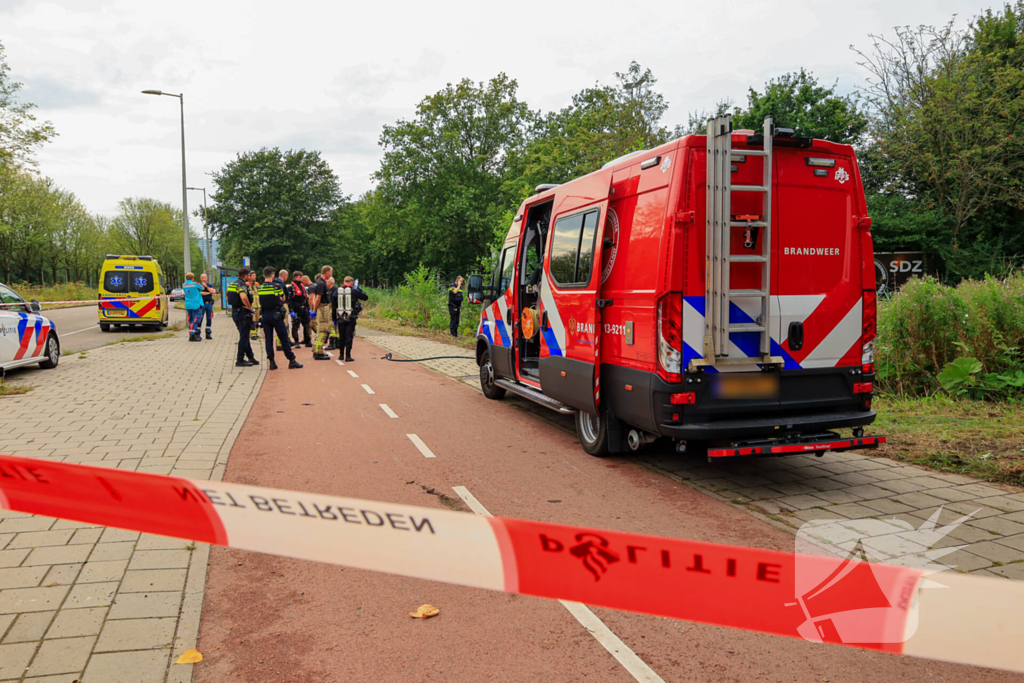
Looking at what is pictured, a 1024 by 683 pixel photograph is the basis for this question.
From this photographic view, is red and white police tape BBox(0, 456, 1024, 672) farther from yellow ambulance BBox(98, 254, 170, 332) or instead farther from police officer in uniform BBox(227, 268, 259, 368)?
yellow ambulance BBox(98, 254, 170, 332)

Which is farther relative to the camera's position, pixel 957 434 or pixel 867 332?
pixel 957 434

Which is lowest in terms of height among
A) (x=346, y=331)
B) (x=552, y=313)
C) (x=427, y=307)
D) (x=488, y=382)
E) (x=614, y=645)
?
(x=614, y=645)

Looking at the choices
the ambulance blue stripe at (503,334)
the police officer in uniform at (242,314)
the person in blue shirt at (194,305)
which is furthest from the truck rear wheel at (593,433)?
the person in blue shirt at (194,305)

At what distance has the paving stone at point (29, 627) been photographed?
3.03 metres

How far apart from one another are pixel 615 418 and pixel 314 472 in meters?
2.77

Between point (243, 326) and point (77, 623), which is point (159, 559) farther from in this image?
point (243, 326)

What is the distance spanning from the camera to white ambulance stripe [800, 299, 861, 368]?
5.34m

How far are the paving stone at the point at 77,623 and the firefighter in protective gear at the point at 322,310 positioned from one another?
12.0 m

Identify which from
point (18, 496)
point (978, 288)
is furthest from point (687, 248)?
point (978, 288)

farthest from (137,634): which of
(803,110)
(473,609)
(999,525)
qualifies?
(803,110)

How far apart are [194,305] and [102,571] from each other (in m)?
16.8

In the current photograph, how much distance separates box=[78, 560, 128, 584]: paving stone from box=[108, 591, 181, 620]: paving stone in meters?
0.26

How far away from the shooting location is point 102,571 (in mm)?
3723

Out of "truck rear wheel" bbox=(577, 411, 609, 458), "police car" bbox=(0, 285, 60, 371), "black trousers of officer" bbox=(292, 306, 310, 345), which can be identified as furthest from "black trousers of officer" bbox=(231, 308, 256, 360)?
"truck rear wheel" bbox=(577, 411, 609, 458)
